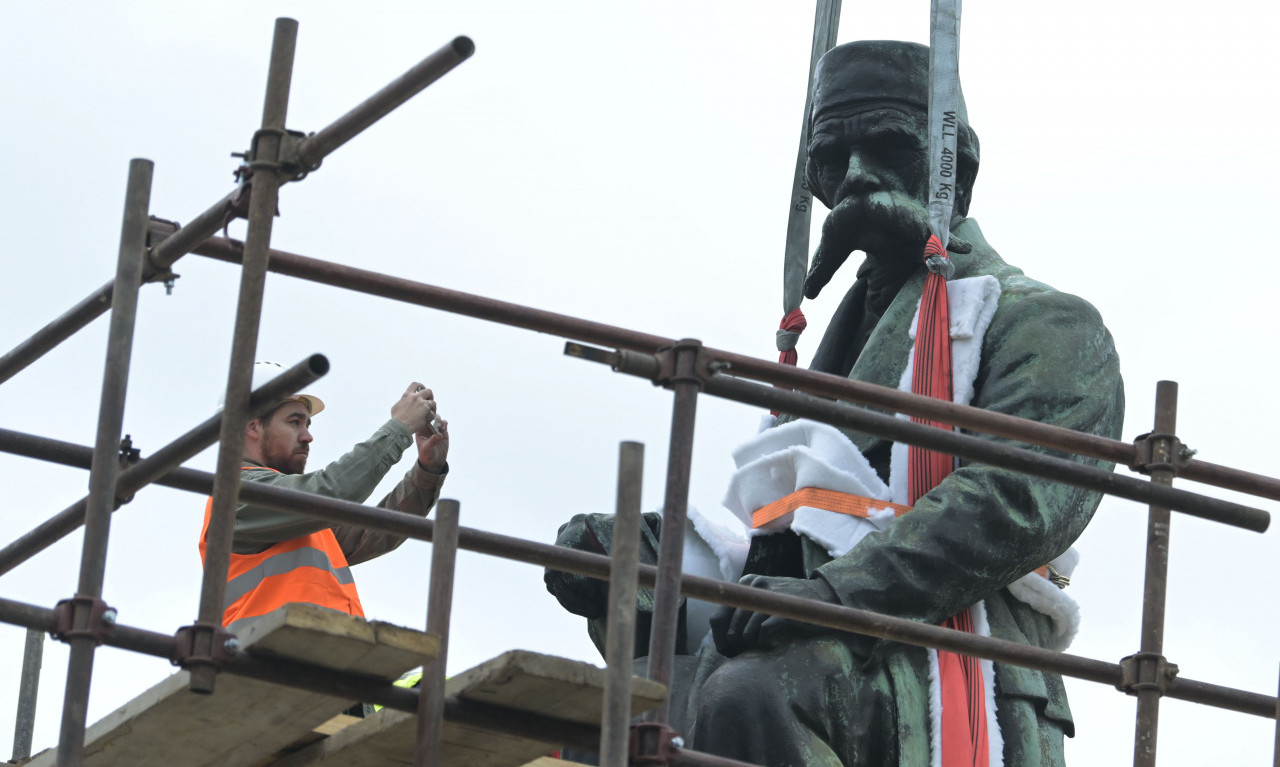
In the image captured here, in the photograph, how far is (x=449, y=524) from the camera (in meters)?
6.11

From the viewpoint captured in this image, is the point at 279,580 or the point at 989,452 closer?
the point at 989,452

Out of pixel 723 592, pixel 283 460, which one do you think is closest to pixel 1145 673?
pixel 723 592

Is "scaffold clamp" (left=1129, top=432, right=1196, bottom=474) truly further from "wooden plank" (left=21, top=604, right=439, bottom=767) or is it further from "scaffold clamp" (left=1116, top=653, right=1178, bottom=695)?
"wooden plank" (left=21, top=604, right=439, bottom=767)

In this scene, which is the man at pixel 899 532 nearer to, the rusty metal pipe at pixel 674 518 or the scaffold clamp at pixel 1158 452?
the scaffold clamp at pixel 1158 452

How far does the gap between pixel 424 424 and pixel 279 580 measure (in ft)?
2.27

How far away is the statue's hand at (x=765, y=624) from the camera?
26.2 feet

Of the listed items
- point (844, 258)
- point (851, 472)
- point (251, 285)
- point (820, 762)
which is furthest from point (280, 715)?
point (844, 258)

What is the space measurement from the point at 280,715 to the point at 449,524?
22.5 inches

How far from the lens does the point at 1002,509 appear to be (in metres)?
8.18

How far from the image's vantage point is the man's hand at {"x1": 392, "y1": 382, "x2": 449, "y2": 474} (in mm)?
8219

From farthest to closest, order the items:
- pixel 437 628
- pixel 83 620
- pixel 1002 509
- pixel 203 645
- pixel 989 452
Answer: pixel 1002 509
pixel 989 452
pixel 437 628
pixel 83 620
pixel 203 645

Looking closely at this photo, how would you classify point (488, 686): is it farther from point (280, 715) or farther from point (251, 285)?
point (251, 285)

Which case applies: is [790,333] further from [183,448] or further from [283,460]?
[183,448]

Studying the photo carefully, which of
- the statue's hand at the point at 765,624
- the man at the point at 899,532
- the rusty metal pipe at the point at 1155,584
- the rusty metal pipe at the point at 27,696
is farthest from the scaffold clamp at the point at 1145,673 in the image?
the rusty metal pipe at the point at 27,696
